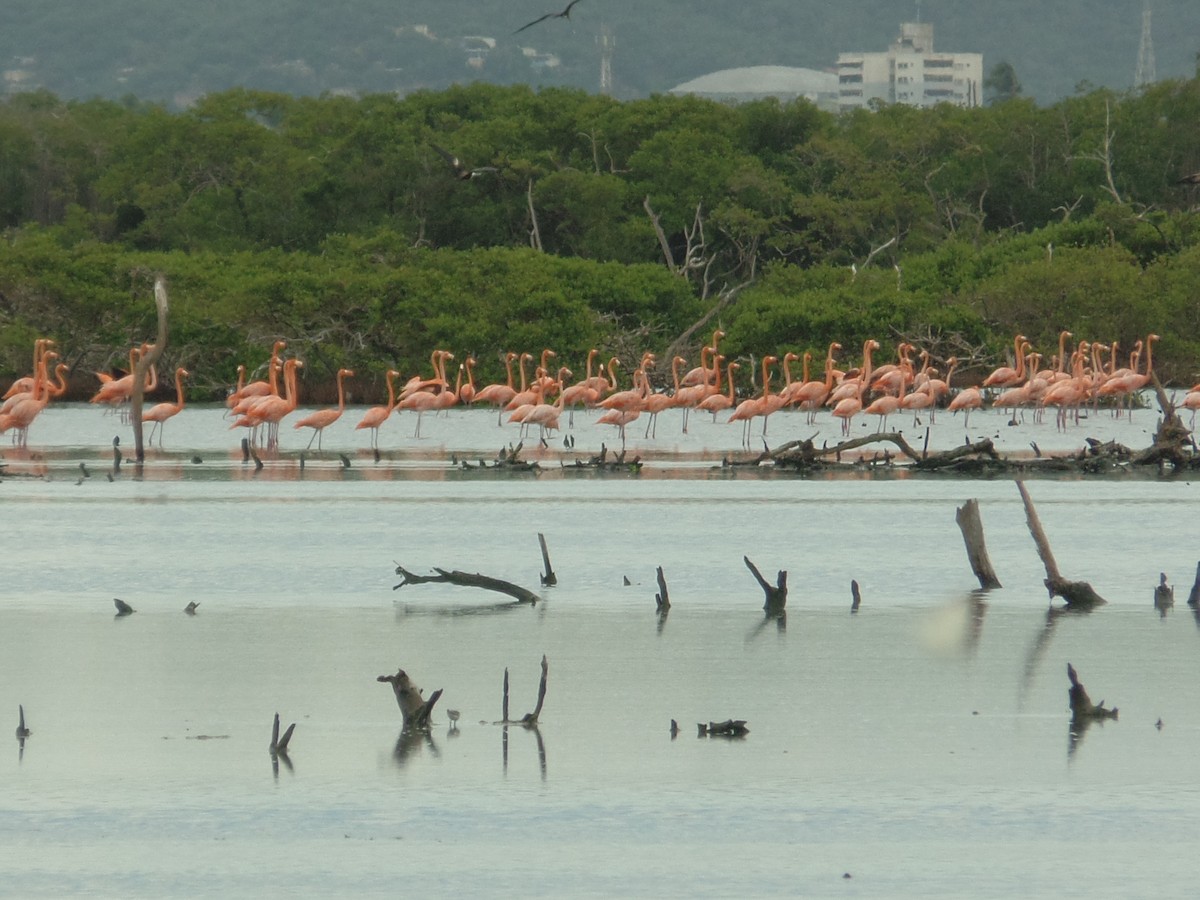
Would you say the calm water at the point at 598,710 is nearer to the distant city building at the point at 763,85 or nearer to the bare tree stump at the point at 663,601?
the bare tree stump at the point at 663,601

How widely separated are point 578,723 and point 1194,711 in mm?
2870

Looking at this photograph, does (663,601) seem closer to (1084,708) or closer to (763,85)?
(1084,708)

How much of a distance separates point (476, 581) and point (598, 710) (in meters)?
2.52

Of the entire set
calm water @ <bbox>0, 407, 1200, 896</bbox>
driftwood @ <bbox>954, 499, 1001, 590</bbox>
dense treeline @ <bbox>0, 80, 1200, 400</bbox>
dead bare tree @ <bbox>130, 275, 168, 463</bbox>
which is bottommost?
calm water @ <bbox>0, 407, 1200, 896</bbox>

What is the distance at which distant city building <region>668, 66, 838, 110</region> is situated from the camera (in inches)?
6467

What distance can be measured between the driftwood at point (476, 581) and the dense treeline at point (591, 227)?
93.1 feet

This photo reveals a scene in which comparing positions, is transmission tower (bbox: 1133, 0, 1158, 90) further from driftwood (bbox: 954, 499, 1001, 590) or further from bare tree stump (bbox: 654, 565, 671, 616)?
bare tree stump (bbox: 654, 565, 671, 616)

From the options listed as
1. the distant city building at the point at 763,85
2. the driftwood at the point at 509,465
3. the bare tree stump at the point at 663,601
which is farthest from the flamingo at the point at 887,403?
the distant city building at the point at 763,85

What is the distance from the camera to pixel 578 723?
1003 centimetres

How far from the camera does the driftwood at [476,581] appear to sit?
12.6 meters

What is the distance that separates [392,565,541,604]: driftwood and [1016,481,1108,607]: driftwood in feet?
10.2

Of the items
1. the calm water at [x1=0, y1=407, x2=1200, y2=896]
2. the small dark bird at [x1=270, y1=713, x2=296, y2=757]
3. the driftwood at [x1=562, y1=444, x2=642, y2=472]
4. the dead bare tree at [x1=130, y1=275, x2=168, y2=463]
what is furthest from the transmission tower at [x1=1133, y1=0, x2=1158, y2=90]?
the small dark bird at [x1=270, y1=713, x2=296, y2=757]

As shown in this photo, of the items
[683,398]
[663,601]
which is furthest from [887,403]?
[663,601]

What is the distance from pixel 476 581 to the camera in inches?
501
